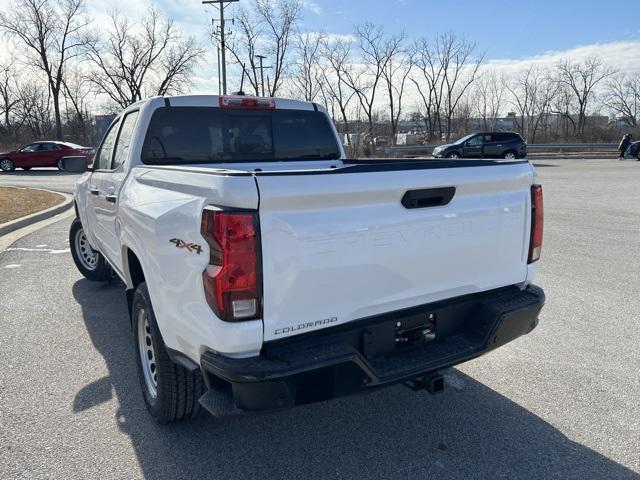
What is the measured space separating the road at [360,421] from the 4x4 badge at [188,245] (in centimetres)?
125

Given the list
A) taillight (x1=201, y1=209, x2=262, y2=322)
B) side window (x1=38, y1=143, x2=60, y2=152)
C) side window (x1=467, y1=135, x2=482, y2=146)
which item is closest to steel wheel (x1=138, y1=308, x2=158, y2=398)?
taillight (x1=201, y1=209, x2=262, y2=322)

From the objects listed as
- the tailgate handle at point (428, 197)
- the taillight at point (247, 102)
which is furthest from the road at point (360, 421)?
the taillight at point (247, 102)

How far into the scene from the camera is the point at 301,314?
2.24m

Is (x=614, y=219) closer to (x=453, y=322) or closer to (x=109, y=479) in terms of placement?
(x=453, y=322)

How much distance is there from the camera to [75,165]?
5.13 metres

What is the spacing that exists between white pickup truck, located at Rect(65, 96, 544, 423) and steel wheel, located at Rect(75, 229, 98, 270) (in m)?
2.99

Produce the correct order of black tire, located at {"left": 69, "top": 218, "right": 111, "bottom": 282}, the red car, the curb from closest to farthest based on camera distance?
black tire, located at {"left": 69, "top": 218, "right": 111, "bottom": 282}, the curb, the red car

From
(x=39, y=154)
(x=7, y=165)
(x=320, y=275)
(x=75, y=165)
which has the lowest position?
(x=320, y=275)

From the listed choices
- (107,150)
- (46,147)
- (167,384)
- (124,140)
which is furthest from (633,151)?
(167,384)

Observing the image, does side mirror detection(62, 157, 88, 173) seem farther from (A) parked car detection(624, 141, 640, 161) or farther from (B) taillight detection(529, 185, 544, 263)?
(A) parked car detection(624, 141, 640, 161)

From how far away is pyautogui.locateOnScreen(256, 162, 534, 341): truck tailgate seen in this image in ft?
7.03

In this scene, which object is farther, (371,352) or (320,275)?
(371,352)

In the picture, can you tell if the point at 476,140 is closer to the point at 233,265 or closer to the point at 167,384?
the point at 167,384

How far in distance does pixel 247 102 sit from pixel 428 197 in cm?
231
